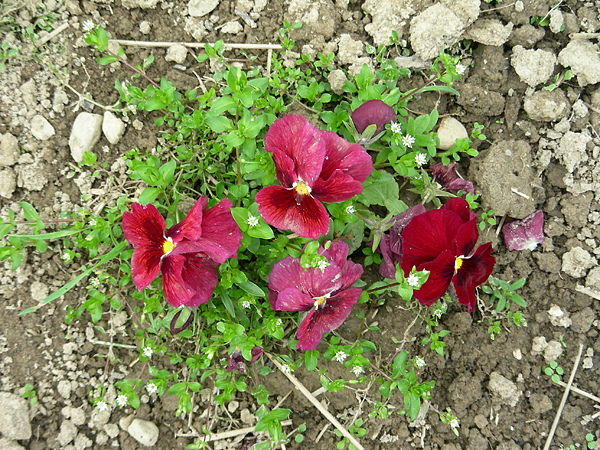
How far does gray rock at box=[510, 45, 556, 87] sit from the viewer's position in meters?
3.15

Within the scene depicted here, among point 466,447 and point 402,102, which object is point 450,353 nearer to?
point 466,447

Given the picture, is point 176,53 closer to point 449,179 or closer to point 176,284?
point 176,284

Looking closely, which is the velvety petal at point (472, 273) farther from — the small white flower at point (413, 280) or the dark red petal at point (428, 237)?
the small white flower at point (413, 280)

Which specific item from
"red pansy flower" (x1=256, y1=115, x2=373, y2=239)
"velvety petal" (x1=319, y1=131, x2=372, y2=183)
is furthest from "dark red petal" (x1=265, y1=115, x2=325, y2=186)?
"velvety petal" (x1=319, y1=131, x2=372, y2=183)

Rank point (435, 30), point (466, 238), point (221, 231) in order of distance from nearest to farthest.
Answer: point (221, 231), point (466, 238), point (435, 30)

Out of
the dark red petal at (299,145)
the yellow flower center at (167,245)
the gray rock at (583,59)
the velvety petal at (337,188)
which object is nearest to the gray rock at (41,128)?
the yellow flower center at (167,245)

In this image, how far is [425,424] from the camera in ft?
10.1

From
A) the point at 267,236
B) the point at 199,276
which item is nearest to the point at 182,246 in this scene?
the point at 199,276

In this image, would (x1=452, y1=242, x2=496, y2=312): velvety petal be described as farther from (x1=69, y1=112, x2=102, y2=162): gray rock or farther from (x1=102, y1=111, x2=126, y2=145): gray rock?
(x1=69, y1=112, x2=102, y2=162): gray rock

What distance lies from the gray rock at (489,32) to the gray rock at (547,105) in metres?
0.44

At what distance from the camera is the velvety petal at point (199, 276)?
2416 millimetres

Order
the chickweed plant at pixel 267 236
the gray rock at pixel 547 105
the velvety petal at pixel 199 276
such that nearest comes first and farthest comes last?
the chickweed plant at pixel 267 236 < the velvety petal at pixel 199 276 < the gray rock at pixel 547 105

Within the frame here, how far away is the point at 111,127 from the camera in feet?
9.73

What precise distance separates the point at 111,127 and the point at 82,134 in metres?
0.18
